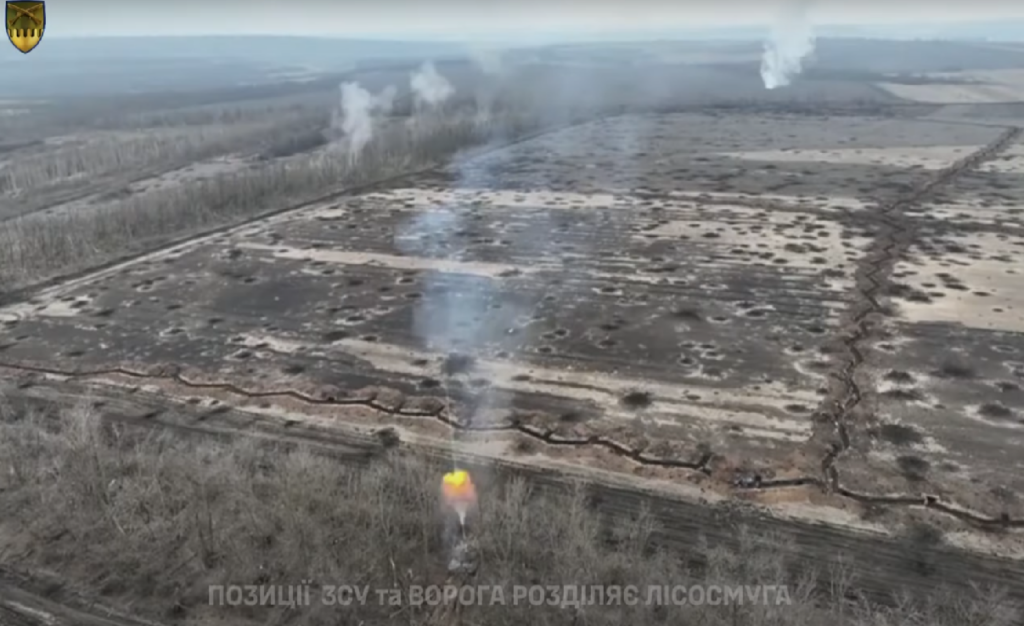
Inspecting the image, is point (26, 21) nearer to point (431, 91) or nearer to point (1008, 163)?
point (1008, 163)

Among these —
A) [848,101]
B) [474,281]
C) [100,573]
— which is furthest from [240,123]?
[100,573]

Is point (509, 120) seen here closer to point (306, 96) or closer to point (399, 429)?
point (399, 429)

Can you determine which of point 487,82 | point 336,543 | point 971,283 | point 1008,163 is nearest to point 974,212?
point 971,283

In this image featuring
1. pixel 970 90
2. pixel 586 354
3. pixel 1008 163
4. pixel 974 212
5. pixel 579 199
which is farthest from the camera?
pixel 970 90

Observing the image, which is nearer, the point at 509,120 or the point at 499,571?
the point at 499,571

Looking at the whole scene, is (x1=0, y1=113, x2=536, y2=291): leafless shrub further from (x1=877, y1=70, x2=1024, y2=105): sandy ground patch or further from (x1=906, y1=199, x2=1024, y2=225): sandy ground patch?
(x1=877, y1=70, x2=1024, y2=105): sandy ground patch

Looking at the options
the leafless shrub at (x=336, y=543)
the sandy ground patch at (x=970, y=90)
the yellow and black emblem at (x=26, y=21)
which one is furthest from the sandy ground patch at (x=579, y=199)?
the sandy ground patch at (x=970, y=90)
